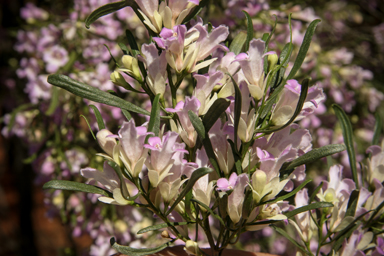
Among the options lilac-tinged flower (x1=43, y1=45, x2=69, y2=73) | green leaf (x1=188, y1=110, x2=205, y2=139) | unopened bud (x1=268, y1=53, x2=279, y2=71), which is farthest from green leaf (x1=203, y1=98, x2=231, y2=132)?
lilac-tinged flower (x1=43, y1=45, x2=69, y2=73)

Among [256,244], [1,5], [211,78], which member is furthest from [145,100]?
[1,5]

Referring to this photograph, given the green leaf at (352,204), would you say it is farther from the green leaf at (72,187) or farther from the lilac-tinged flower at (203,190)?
the green leaf at (72,187)

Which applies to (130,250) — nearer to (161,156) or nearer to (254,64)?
(161,156)

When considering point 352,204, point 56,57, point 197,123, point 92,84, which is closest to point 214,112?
point 197,123

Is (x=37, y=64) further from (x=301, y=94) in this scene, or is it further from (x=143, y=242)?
(x=301, y=94)

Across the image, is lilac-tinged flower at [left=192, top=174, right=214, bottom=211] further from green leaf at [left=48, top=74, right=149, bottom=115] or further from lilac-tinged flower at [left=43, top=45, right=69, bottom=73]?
lilac-tinged flower at [left=43, top=45, right=69, bottom=73]
